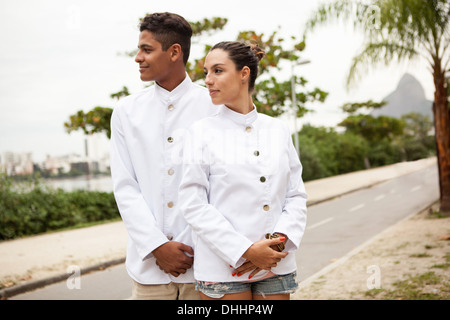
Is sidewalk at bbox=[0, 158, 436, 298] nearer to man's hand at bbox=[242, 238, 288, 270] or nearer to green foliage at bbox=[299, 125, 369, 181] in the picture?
man's hand at bbox=[242, 238, 288, 270]

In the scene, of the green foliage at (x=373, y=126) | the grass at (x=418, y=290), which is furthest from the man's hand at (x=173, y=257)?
the green foliage at (x=373, y=126)

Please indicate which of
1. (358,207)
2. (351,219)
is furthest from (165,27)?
(358,207)

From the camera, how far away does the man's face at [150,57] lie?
1.89m

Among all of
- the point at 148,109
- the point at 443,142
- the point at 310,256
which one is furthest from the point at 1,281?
the point at 443,142

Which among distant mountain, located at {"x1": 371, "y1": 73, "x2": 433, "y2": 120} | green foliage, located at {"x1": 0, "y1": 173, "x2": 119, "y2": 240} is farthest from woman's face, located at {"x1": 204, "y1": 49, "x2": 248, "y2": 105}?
distant mountain, located at {"x1": 371, "y1": 73, "x2": 433, "y2": 120}

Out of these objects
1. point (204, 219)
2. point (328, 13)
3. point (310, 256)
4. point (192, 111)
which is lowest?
point (310, 256)

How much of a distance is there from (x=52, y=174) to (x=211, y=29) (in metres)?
5.66

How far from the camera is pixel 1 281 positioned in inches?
275

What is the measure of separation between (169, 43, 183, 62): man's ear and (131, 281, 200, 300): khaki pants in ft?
2.81

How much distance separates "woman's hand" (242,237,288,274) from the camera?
5.57 ft

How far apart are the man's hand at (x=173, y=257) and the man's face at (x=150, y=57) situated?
65cm

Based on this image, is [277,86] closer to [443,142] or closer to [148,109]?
[443,142]

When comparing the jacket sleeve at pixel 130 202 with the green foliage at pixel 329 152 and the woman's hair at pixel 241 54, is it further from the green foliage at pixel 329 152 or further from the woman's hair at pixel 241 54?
the green foliage at pixel 329 152
